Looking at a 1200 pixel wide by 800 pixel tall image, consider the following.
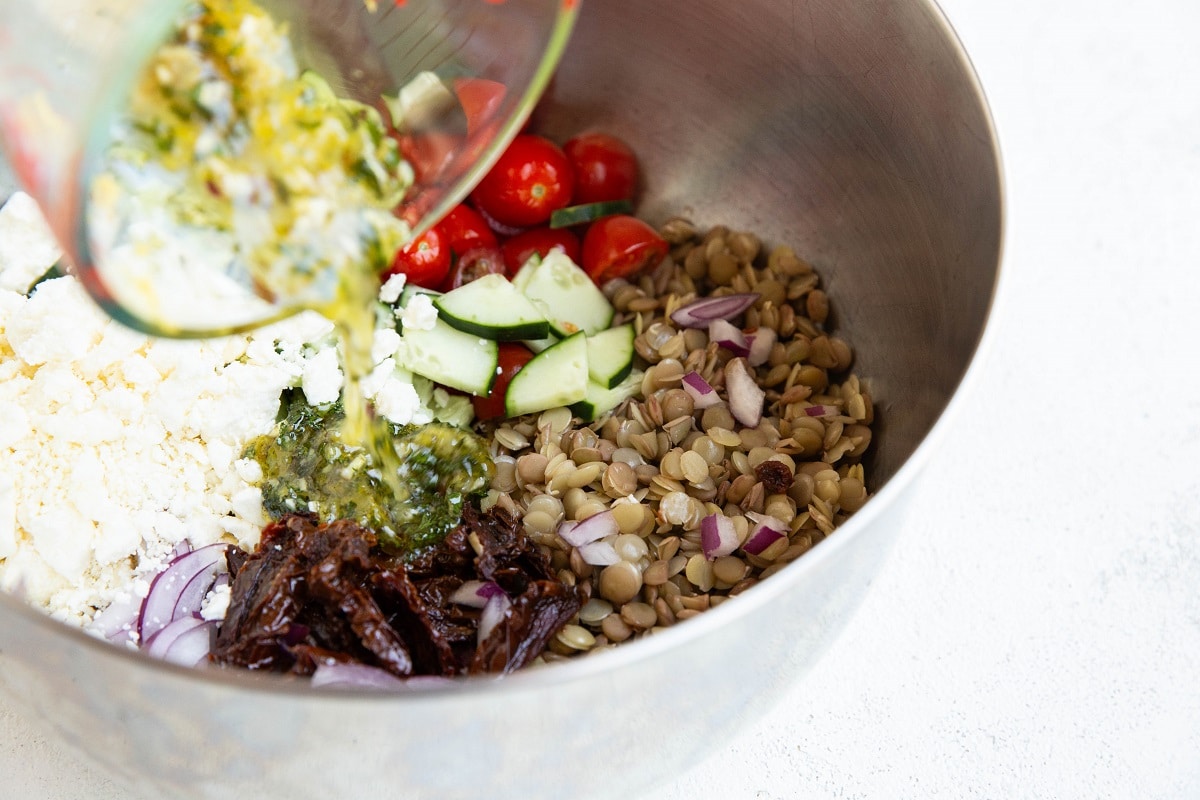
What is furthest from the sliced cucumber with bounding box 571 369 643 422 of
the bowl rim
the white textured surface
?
the bowl rim

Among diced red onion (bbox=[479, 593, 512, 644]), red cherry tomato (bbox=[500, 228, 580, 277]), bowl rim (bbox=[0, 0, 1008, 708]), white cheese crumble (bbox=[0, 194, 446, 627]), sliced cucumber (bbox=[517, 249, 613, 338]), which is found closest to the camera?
bowl rim (bbox=[0, 0, 1008, 708])

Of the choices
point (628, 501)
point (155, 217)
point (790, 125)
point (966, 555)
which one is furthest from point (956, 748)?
point (155, 217)

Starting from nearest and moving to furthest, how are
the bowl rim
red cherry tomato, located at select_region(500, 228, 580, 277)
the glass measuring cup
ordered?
the bowl rim
the glass measuring cup
red cherry tomato, located at select_region(500, 228, 580, 277)

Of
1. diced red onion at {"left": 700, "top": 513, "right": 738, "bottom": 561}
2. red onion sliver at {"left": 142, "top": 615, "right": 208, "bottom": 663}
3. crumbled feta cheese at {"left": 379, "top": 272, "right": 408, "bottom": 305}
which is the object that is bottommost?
red onion sliver at {"left": 142, "top": 615, "right": 208, "bottom": 663}

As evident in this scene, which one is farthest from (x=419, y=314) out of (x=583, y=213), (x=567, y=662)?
(x=567, y=662)

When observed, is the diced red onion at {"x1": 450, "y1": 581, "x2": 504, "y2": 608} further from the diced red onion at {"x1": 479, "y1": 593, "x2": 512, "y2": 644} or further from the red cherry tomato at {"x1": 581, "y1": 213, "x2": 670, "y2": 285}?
the red cherry tomato at {"x1": 581, "y1": 213, "x2": 670, "y2": 285}

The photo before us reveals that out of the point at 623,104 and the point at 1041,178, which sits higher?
the point at 1041,178

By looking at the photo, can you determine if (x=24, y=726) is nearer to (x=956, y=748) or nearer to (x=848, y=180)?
(x=956, y=748)
